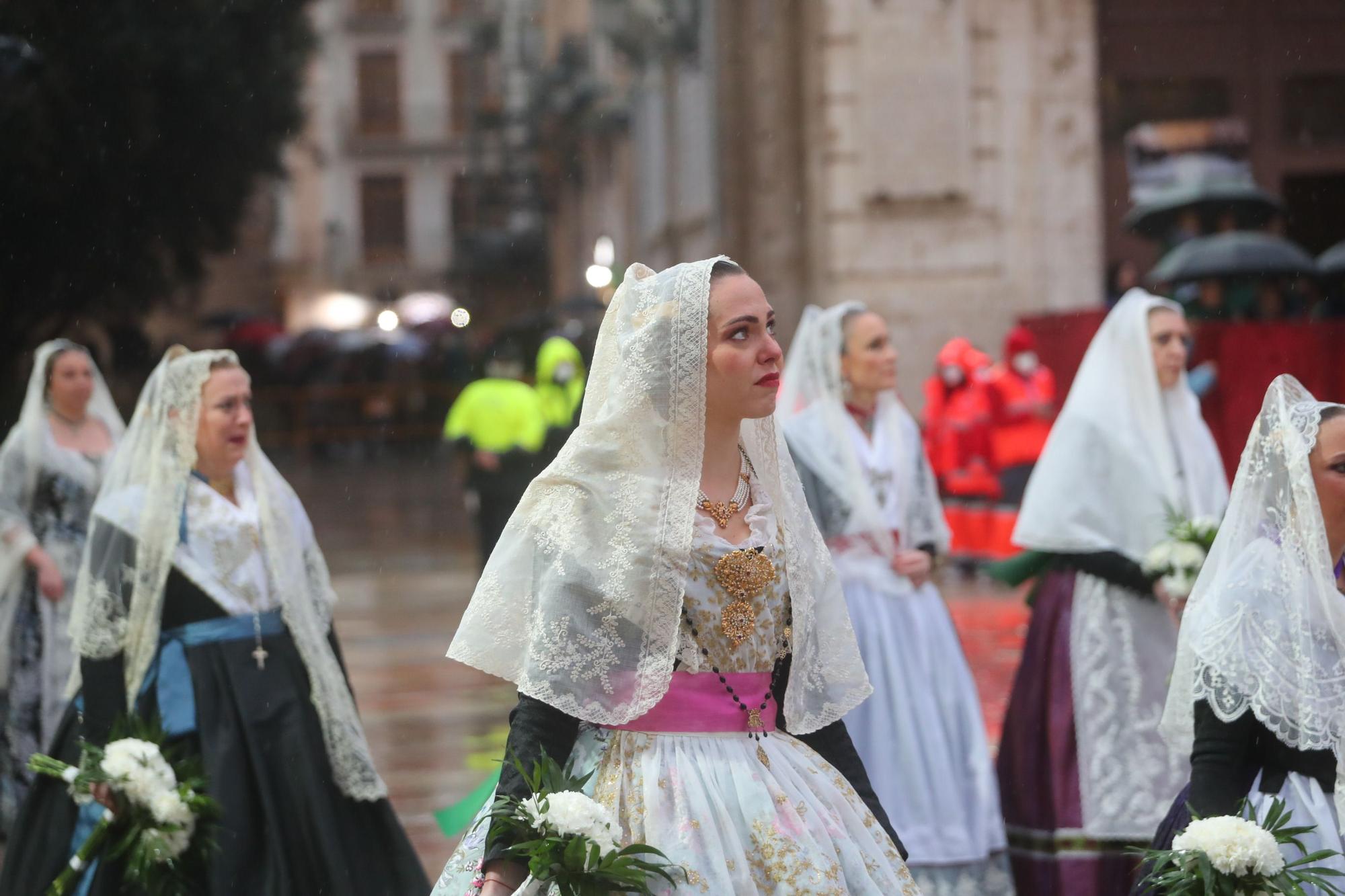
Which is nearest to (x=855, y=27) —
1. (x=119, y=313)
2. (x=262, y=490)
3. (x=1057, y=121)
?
(x=1057, y=121)

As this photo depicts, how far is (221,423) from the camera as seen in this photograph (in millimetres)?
5297

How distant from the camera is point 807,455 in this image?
6.13 meters

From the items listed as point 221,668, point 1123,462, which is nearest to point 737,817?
point 221,668

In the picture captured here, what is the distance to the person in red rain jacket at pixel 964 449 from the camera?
14156 mm

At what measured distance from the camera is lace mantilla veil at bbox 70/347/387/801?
505 centimetres

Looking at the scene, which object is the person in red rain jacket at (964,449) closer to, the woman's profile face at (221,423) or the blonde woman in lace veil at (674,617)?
the woman's profile face at (221,423)

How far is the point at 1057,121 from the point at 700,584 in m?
15.4

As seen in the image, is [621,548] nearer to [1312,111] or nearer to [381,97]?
[1312,111]

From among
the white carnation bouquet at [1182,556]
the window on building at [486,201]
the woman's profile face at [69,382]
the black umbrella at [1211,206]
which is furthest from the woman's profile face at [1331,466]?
the window on building at [486,201]

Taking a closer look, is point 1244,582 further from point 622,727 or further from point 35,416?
point 35,416

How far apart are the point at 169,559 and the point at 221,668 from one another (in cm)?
34

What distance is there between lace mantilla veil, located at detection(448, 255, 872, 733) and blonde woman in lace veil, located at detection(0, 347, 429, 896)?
201 centimetres

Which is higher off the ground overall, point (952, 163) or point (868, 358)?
point (952, 163)

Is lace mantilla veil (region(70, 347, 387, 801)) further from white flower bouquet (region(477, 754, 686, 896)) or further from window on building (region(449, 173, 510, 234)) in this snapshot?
window on building (region(449, 173, 510, 234))
